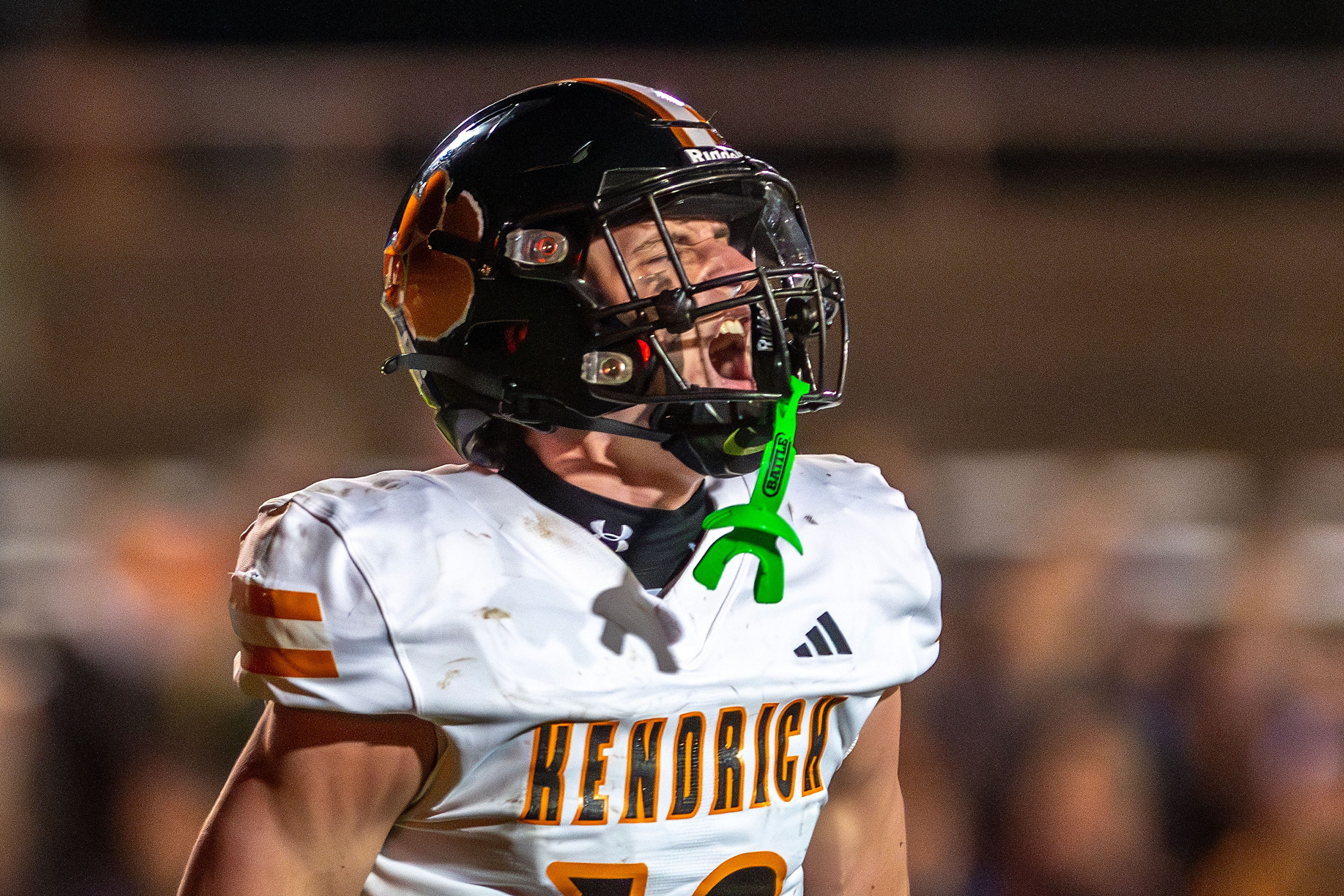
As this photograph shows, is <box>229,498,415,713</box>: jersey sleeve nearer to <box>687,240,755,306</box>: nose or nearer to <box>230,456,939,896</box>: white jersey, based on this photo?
<box>230,456,939,896</box>: white jersey

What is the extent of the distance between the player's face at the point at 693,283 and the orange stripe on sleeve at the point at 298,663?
1.16 ft

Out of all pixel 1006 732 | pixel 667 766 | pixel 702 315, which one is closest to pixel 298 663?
pixel 667 766

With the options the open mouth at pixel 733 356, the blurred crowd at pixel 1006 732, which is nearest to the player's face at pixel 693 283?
the open mouth at pixel 733 356

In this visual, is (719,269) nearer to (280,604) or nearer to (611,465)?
(611,465)

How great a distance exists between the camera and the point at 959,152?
5430 mm

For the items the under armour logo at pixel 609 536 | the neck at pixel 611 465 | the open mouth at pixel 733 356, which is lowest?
the under armour logo at pixel 609 536

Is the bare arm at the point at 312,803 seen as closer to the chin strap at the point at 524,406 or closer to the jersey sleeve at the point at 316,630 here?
the jersey sleeve at the point at 316,630

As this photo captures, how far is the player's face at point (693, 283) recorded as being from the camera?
1.04 m

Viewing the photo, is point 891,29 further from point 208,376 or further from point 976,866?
point 976,866

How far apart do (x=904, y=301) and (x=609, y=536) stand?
4.06 metres

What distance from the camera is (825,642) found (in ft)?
3.49

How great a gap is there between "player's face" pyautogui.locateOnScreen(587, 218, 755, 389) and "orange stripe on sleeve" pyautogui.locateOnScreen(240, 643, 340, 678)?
13.9 inches

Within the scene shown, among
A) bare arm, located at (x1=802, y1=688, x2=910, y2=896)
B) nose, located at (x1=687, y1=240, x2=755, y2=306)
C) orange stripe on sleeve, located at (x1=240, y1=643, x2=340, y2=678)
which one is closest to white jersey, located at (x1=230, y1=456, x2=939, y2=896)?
orange stripe on sleeve, located at (x1=240, y1=643, x2=340, y2=678)

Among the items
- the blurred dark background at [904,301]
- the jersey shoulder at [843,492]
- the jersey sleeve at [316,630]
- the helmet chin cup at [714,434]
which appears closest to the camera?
the jersey sleeve at [316,630]
